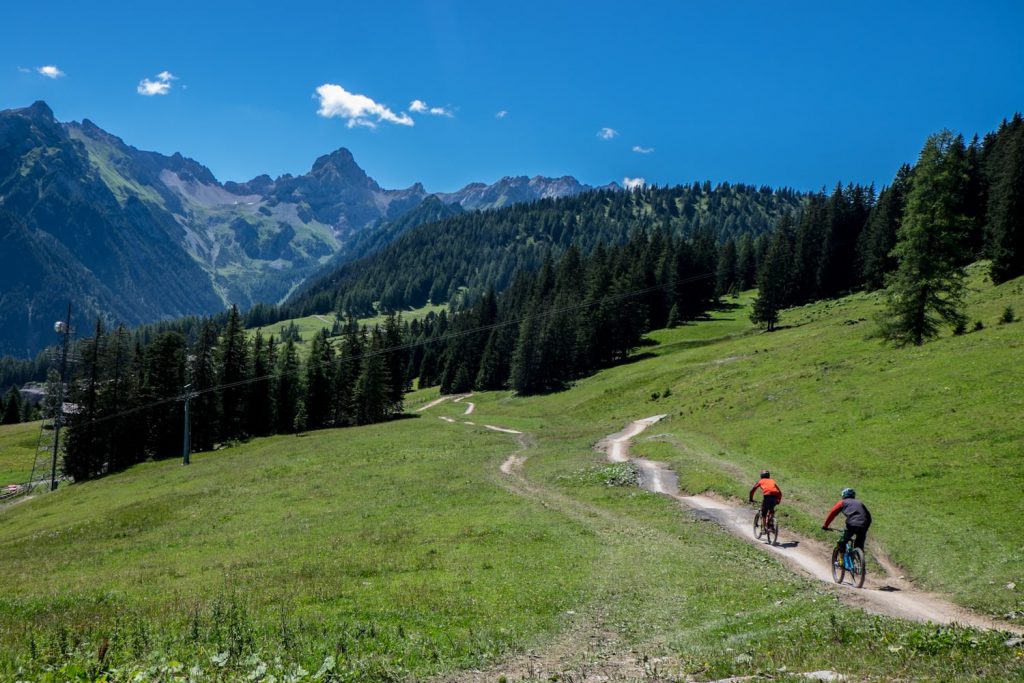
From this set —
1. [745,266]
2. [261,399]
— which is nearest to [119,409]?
[261,399]

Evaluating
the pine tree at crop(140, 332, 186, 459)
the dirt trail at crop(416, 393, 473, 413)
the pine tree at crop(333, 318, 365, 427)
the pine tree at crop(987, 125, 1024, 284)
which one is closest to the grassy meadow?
the pine tree at crop(140, 332, 186, 459)

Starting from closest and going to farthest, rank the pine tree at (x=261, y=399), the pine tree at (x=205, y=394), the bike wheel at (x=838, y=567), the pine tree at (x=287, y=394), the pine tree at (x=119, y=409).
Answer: the bike wheel at (x=838, y=567), the pine tree at (x=119, y=409), the pine tree at (x=205, y=394), the pine tree at (x=261, y=399), the pine tree at (x=287, y=394)

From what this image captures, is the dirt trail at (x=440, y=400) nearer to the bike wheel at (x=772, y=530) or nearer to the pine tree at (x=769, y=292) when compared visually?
the pine tree at (x=769, y=292)

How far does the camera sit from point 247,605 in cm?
1567

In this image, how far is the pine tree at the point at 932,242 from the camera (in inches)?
1757

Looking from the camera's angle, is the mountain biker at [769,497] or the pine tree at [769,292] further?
the pine tree at [769,292]

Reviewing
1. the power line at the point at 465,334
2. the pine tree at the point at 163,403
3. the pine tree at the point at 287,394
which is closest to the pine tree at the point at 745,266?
the power line at the point at 465,334

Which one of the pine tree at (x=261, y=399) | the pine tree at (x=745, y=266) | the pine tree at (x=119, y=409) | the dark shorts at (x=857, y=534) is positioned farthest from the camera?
the pine tree at (x=745, y=266)

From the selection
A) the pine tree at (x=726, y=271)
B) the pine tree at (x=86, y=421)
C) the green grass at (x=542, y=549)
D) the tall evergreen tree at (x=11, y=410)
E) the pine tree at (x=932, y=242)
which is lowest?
the tall evergreen tree at (x=11, y=410)

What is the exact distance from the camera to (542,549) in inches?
818

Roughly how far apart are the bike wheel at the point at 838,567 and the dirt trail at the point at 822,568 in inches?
8.4

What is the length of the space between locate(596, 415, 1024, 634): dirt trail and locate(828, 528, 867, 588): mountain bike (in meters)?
0.26

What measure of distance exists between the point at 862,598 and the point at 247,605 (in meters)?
16.7

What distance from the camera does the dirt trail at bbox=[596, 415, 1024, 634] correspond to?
1401 centimetres
